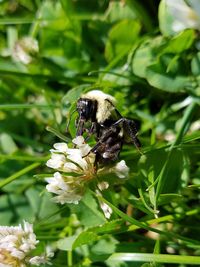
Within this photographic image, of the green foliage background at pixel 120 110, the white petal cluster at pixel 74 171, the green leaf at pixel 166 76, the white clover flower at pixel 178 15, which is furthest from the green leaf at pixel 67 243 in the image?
the white clover flower at pixel 178 15

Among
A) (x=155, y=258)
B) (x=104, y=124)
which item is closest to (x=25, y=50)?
(x=104, y=124)

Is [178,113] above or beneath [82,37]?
beneath

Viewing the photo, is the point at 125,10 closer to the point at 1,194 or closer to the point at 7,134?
the point at 7,134

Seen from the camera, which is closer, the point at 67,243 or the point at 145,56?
the point at 67,243

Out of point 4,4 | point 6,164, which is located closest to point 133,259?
point 6,164

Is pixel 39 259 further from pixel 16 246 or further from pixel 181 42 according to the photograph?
pixel 181 42

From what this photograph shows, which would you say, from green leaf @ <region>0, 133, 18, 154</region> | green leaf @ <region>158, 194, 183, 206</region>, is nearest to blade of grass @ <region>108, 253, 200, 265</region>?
green leaf @ <region>158, 194, 183, 206</region>

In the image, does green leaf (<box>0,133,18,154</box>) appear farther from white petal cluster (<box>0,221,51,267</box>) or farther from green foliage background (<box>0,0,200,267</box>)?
white petal cluster (<box>0,221,51,267</box>)
